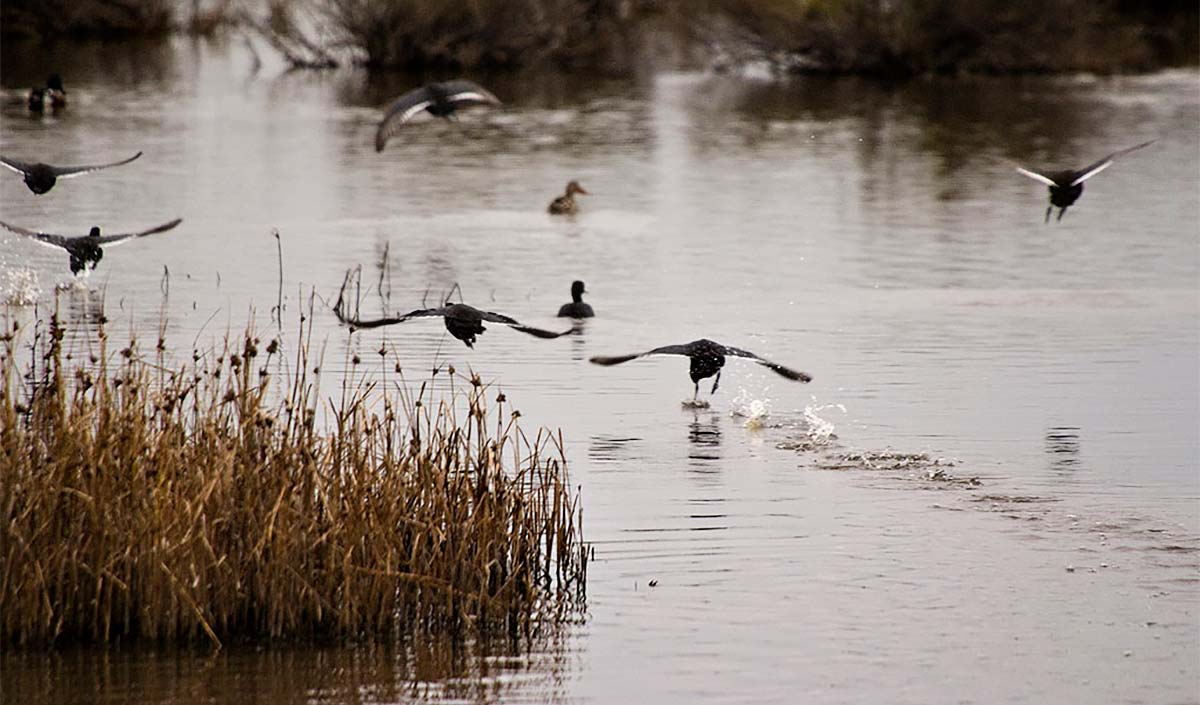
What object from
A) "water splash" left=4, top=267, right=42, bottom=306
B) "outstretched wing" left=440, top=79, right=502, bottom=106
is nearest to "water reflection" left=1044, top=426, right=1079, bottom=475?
"outstretched wing" left=440, top=79, right=502, bottom=106

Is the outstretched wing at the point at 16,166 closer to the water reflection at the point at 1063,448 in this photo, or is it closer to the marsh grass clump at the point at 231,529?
the marsh grass clump at the point at 231,529

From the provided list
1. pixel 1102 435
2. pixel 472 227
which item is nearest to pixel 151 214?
pixel 472 227

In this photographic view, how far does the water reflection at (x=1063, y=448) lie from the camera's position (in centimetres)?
1175

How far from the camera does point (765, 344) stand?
52.3 feet

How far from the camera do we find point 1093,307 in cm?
1770

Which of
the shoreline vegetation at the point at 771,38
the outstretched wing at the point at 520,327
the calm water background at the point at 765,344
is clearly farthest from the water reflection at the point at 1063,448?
the shoreline vegetation at the point at 771,38

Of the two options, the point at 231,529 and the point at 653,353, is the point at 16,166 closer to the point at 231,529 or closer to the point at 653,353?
the point at 653,353

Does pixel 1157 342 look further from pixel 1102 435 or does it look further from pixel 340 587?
pixel 340 587

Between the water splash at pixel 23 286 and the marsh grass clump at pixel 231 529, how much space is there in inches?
295

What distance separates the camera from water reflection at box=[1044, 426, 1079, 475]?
11.8 m

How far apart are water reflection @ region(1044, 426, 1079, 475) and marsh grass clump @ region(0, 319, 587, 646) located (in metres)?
4.13

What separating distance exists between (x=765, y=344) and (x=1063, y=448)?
402 cm

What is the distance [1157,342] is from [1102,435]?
3.70 meters

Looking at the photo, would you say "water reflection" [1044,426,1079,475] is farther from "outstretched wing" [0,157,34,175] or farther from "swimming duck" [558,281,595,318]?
"outstretched wing" [0,157,34,175]
